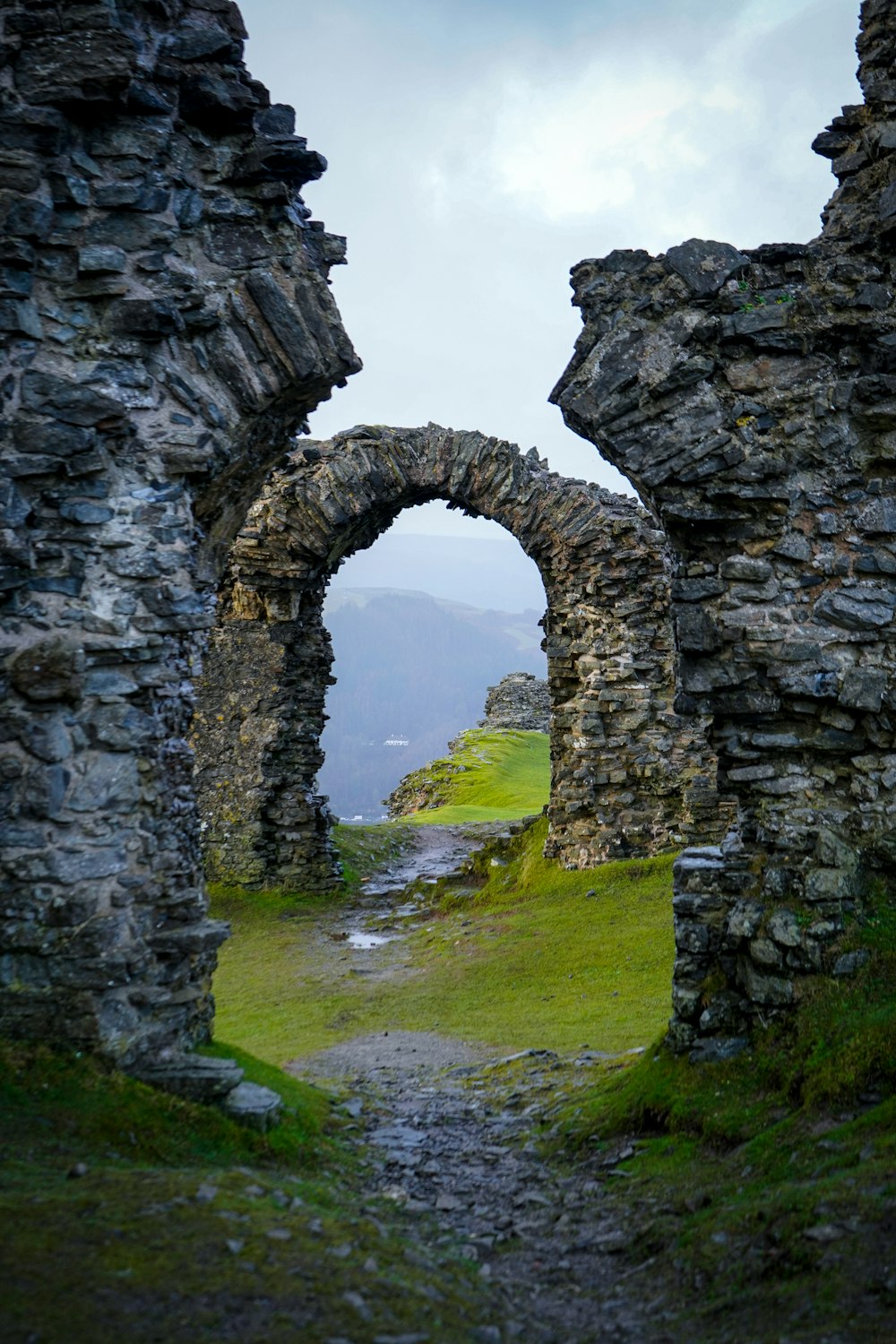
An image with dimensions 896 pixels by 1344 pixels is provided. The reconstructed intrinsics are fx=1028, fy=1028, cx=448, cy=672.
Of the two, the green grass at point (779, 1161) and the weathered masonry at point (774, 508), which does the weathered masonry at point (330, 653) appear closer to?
the weathered masonry at point (774, 508)

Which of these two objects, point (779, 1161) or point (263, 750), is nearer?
point (779, 1161)

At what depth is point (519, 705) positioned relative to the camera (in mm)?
33000

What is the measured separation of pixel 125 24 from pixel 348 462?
8.67m

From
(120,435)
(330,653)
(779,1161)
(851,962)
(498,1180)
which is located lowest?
(498,1180)

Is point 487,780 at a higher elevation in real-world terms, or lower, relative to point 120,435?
lower

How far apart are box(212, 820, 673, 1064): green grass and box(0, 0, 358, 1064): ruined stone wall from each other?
10.2 feet

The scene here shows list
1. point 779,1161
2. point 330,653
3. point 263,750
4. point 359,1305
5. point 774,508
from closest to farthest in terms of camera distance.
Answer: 1. point 359,1305
2. point 779,1161
3. point 774,508
4. point 263,750
5. point 330,653

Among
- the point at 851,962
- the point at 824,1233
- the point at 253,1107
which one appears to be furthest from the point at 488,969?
the point at 824,1233

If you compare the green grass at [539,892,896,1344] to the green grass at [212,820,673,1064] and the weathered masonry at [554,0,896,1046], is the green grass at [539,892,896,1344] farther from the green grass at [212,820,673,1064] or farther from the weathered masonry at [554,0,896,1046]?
the green grass at [212,820,673,1064]

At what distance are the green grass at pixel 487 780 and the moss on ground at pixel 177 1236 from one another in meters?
16.1

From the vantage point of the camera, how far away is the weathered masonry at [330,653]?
1405 cm

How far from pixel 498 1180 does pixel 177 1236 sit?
95.7 inches

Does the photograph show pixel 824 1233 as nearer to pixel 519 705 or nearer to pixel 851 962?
pixel 851 962

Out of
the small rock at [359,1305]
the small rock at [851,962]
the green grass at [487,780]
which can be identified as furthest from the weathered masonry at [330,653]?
the small rock at [359,1305]
